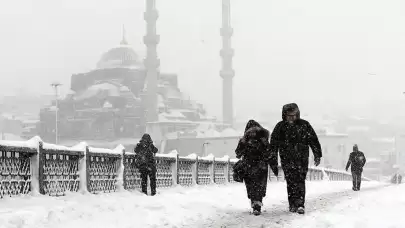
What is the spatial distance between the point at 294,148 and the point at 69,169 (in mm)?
3778

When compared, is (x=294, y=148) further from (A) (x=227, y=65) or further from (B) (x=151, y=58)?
(A) (x=227, y=65)

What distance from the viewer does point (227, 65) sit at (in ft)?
319

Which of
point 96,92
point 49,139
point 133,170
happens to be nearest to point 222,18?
point 96,92

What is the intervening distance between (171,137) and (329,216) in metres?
81.7

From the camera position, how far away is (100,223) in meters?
6.66

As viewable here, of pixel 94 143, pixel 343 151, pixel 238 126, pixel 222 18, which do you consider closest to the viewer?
pixel 94 143

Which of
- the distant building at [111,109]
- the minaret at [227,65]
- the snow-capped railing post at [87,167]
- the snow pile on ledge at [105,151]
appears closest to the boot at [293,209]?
the snow-capped railing post at [87,167]

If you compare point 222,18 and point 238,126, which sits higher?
point 222,18

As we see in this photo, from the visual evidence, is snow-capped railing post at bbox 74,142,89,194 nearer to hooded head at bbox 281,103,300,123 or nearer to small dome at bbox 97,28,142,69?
hooded head at bbox 281,103,300,123

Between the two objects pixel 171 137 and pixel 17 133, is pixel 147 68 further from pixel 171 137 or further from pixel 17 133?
pixel 17 133

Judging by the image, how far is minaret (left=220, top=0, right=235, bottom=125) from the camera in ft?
314

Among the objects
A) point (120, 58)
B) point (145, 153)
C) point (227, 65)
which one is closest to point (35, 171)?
point (145, 153)

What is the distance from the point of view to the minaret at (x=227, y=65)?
314 ft

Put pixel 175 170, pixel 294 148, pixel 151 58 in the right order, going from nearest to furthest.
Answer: pixel 294 148 < pixel 175 170 < pixel 151 58
